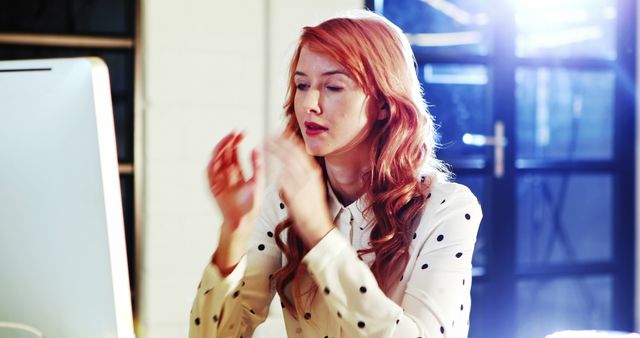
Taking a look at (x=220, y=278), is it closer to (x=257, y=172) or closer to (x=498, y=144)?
(x=257, y=172)

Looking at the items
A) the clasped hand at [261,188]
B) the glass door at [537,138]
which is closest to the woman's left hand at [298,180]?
the clasped hand at [261,188]

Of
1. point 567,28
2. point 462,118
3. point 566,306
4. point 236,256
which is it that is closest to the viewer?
point 236,256

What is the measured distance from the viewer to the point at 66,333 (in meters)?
0.70

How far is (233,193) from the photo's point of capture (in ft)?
3.38

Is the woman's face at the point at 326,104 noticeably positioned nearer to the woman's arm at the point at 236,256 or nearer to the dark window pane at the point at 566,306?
the woman's arm at the point at 236,256

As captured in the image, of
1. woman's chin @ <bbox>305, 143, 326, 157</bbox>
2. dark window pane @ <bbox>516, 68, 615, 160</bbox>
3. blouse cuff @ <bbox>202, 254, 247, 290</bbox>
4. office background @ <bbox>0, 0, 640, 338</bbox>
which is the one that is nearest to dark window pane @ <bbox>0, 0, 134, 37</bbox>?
office background @ <bbox>0, 0, 640, 338</bbox>

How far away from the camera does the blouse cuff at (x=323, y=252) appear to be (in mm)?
1023

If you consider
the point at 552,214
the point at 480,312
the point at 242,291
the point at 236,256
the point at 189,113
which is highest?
the point at 189,113

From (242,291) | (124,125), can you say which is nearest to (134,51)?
(124,125)

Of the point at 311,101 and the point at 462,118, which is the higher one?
the point at 311,101

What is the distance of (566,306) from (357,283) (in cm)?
295

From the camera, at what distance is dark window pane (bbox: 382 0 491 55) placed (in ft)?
10.1

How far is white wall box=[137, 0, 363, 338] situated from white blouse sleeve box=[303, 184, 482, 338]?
1.14 metres

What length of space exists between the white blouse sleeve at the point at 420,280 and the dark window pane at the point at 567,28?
2.05 metres
